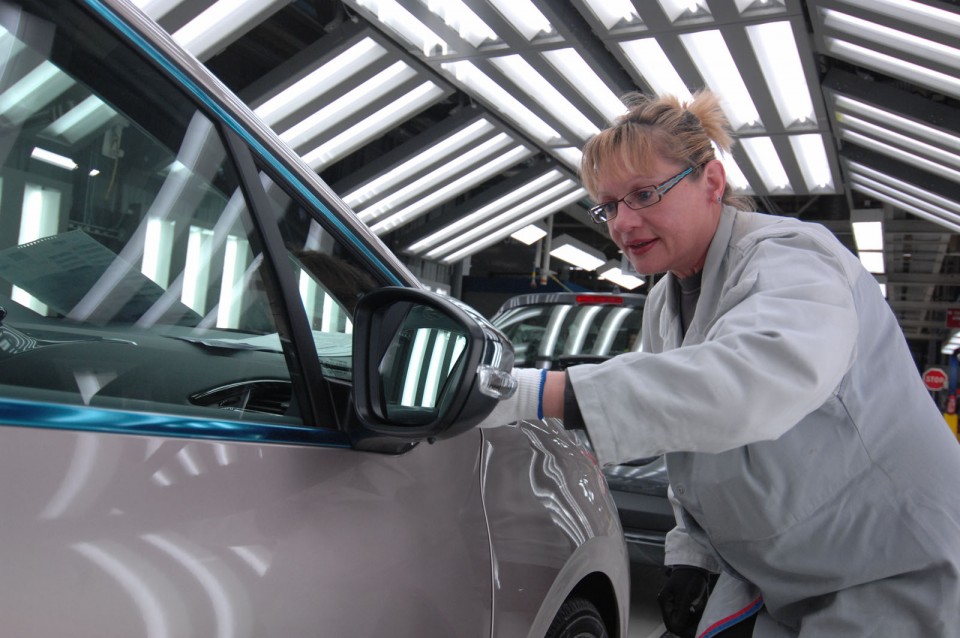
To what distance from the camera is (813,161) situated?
31.1ft

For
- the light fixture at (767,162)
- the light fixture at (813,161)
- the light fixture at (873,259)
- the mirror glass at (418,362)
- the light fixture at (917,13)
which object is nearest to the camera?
the mirror glass at (418,362)

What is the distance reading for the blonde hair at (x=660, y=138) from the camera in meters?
1.52

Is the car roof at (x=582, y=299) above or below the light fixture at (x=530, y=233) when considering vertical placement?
below

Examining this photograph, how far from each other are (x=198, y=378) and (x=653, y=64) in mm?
6345

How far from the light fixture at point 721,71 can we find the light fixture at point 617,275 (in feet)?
27.8

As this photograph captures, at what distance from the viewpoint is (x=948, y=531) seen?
1.31 meters

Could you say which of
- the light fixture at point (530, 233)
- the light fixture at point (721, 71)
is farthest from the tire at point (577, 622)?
the light fixture at point (530, 233)

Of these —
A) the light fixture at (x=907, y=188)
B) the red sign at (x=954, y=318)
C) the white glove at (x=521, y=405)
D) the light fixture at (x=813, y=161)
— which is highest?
the light fixture at (x=813, y=161)

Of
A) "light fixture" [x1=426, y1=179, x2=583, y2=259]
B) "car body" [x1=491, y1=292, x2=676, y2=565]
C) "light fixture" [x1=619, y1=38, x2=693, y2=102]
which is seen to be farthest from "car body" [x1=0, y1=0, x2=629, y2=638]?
"light fixture" [x1=426, y1=179, x2=583, y2=259]

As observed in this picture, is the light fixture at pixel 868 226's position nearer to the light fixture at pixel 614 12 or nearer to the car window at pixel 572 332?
the light fixture at pixel 614 12

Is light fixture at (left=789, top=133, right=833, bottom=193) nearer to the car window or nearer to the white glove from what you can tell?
the car window

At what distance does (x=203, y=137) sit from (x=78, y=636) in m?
0.73

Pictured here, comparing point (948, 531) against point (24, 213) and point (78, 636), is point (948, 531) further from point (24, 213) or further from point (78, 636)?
point (24, 213)

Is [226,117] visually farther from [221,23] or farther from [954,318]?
[954,318]
